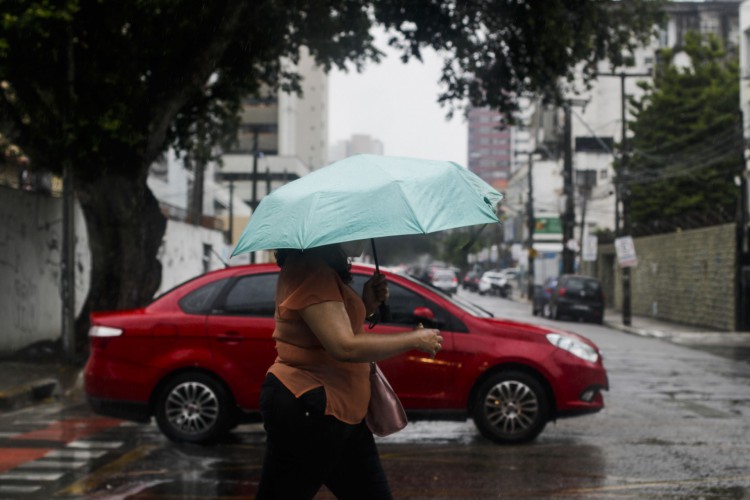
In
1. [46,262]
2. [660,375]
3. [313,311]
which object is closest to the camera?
[313,311]

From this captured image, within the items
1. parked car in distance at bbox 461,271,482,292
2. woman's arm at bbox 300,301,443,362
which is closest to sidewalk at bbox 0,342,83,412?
woman's arm at bbox 300,301,443,362

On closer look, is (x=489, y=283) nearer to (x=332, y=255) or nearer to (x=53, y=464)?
(x=53, y=464)

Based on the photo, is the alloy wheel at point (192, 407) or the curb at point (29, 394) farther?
the curb at point (29, 394)

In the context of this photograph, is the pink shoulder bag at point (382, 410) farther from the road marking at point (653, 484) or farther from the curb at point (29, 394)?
the curb at point (29, 394)

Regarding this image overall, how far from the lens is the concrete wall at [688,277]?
92.1ft

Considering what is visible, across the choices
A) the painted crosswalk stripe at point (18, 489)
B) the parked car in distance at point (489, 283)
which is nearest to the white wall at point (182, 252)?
the painted crosswalk stripe at point (18, 489)

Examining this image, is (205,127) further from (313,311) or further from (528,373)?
(313,311)

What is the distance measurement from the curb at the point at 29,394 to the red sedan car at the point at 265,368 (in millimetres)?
3317

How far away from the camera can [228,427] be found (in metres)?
8.48

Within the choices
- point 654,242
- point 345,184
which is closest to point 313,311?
point 345,184

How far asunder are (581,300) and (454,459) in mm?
25690

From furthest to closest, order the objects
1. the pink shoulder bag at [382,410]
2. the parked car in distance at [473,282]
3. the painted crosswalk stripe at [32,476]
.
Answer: the parked car in distance at [473,282] → the painted crosswalk stripe at [32,476] → the pink shoulder bag at [382,410]

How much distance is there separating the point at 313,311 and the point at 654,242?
3500 centimetres

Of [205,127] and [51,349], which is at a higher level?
[205,127]
